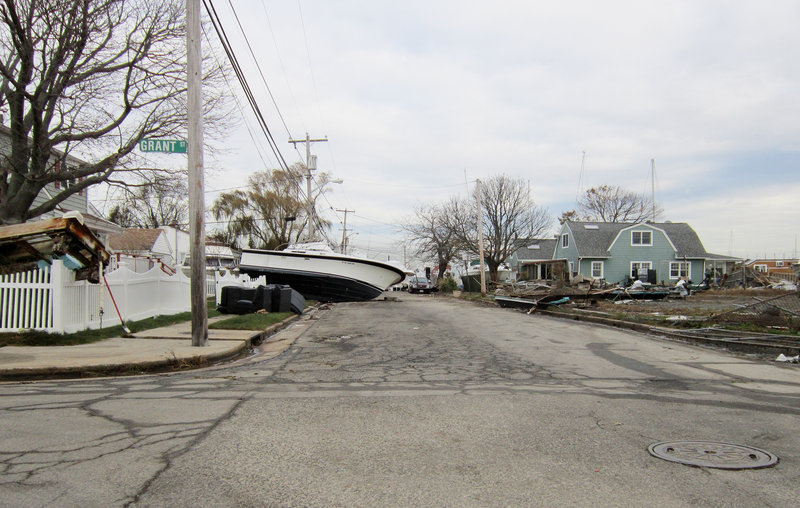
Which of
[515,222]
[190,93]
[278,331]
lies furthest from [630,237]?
[190,93]

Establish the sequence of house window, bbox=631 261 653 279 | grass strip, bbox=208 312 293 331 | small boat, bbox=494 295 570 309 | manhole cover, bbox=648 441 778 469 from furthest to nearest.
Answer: house window, bbox=631 261 653 279
small boat, bbox=494 295 570 309
grass strip, bbox=208 312 293 331
manhole cover, bbox=648 441 778 469

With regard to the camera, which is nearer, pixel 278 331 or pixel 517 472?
pixel 517 472

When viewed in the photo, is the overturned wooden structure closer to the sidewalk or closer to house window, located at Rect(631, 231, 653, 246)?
the sidewalk

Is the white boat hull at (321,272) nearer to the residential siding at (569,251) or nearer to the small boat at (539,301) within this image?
Answer: the small boat at (539,301)

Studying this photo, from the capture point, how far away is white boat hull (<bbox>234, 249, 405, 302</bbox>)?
87.5 ft

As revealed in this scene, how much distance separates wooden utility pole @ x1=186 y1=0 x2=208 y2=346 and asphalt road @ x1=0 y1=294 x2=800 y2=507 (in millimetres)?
1718

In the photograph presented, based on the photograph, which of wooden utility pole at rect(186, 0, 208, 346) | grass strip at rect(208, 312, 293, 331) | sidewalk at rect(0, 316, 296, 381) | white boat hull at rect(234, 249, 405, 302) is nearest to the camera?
sidewalk at rect(0, 316, 296, 381)

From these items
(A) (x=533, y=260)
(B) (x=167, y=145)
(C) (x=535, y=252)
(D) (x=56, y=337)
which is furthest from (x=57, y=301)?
(C) (x=535, y=252)

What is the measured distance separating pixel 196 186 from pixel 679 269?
44.2 m

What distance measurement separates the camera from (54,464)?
13.1ft

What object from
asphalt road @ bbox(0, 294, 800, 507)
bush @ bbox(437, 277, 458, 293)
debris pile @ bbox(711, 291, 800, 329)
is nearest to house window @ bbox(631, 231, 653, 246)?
bush @ bbox(437, 277, 458, 293)

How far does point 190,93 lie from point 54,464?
303 inches

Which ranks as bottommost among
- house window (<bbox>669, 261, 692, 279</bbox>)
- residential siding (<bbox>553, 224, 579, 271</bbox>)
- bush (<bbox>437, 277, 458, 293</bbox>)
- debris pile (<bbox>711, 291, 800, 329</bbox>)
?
bush (<bbox>437, 277, 458, 293</bbox>)

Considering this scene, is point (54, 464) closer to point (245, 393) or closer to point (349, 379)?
point (245, 393)
